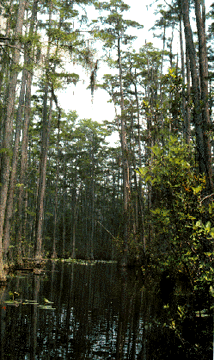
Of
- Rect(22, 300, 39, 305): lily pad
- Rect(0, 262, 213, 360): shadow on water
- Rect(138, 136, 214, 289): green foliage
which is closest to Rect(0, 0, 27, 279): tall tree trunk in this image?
Rect(22, 300, 39, 305): lily pad

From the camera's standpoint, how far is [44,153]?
53.0ft

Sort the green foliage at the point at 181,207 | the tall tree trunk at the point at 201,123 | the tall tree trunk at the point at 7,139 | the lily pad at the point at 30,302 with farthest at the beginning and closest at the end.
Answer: the tall tree trunk at the point at 7,139
the lily pad at the point at 30,302
the tall tree trunk at the point at 201,123
the green foliage at the point at 181,207

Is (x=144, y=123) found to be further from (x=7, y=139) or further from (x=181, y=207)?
(x=181, y=207)

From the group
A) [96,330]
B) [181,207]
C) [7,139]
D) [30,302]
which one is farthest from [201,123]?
[7,139]

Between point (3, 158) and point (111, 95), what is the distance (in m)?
16.5

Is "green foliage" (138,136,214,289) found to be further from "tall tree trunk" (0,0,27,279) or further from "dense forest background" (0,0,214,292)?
"tall tree trunk" (0,0,27,279)

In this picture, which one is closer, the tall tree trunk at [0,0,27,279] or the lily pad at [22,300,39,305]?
the lily pad at [22,300,39,305]

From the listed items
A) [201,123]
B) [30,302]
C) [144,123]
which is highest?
[144,123]

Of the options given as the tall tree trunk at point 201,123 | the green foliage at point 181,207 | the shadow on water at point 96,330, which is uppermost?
the tall tree trunk at point 201,123

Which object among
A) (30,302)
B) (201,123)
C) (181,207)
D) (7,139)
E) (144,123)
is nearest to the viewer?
(181,207)

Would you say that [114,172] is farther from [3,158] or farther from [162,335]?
[162,335]

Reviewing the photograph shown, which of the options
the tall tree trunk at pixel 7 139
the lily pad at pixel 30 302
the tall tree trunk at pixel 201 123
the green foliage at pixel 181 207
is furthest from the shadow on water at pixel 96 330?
the tall tree trunk at pixel 7 139

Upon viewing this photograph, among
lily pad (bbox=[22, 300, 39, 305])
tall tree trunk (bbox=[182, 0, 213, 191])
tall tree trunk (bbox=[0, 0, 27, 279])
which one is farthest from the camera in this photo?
tall tree trunk (bbox=[0, 0, 27, 279])

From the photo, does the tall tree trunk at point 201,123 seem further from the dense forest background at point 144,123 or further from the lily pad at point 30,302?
the lily pad at point 30,302
